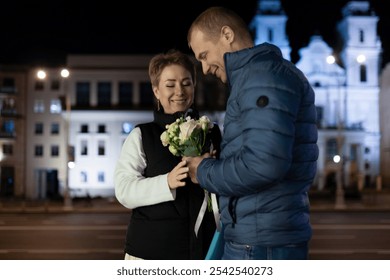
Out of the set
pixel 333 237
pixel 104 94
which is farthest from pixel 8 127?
pixel 333 237

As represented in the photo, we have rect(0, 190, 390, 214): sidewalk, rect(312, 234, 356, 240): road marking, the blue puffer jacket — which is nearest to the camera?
the blue puffer jacket

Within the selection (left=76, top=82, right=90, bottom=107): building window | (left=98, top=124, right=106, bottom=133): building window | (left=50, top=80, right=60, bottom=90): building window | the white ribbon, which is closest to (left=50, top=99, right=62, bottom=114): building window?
(left=50, top=80, right=60, bottom=90): building window

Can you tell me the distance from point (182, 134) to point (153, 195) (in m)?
0.37

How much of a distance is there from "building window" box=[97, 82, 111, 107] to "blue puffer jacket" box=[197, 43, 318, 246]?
45722 millimetres

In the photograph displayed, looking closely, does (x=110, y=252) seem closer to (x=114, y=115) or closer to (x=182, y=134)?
(x=182, y=134)

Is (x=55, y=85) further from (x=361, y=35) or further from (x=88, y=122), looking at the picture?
(x=361, y=35)

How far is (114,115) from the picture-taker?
1881 inches

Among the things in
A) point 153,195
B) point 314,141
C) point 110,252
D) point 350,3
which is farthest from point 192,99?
point 350,3

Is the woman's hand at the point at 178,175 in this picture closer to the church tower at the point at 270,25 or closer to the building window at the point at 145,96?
the building window at the point at 145,96

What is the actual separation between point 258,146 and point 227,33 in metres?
0.55

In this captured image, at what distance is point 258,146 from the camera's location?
2.48 meters

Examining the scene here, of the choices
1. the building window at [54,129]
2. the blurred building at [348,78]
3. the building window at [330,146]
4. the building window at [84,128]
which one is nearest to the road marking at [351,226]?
the blurred building at [348,78]

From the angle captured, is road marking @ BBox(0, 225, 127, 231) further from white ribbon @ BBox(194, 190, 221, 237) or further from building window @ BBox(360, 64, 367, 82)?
building window @ BBox(360, 64, 367, 82)

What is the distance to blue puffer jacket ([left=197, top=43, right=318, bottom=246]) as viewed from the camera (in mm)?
2480
